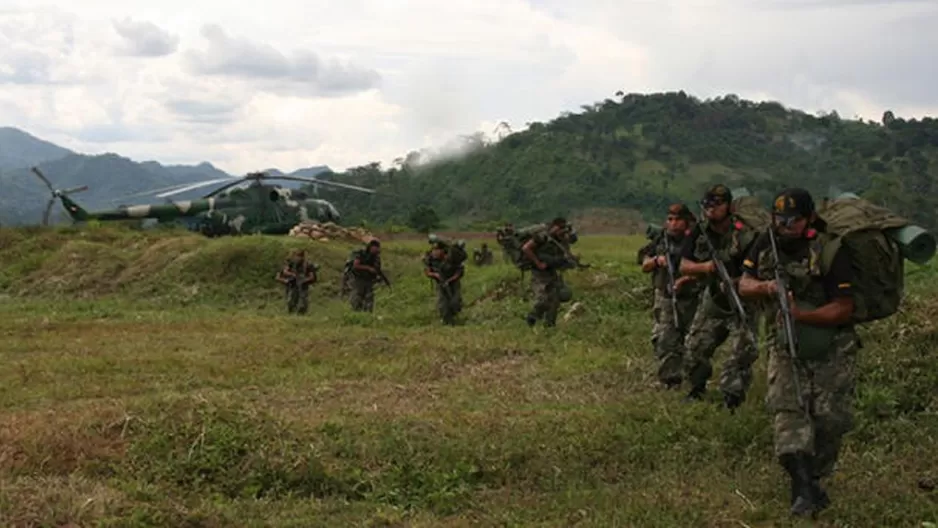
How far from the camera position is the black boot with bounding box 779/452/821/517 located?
6.00 metres

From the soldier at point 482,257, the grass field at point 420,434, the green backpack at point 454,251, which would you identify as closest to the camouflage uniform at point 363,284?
the green backpack at point 454,251

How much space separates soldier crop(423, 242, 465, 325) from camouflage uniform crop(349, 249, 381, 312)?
2243 millimetres

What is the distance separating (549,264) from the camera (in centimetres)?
1497

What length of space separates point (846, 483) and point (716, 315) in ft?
7.40

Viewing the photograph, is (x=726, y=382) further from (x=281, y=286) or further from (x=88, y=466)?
(x=281, y=286)

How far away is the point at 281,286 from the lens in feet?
87.1

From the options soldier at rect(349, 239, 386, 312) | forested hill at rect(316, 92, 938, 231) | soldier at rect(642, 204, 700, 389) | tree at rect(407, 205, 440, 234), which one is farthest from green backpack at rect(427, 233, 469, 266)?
forested hill at rect(316, 92, 938, 231)

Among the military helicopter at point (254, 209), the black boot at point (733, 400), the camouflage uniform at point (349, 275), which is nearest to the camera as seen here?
the black boot at point (733, 400)

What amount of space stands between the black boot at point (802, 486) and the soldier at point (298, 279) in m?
16.4

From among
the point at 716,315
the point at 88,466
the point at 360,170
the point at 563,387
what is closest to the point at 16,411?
the point at 88,466

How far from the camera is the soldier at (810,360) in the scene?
19.5ft

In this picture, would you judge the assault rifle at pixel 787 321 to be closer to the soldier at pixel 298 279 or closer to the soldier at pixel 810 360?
the soldier at pixel 810 360

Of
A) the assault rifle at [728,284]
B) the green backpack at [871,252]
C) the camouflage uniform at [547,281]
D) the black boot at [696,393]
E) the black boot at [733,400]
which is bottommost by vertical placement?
the black boot at [696,393]

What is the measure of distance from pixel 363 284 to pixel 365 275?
0.90 ft
